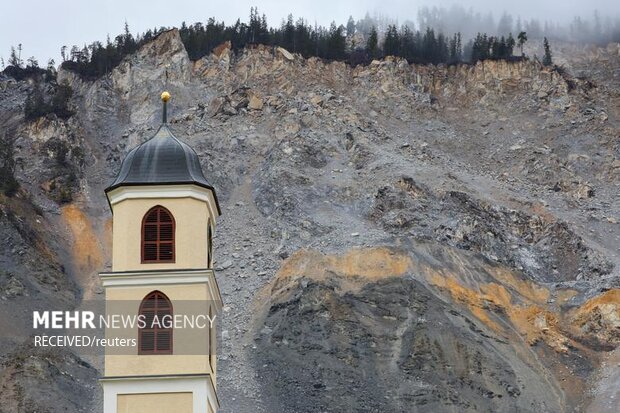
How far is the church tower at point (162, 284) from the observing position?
103 feet

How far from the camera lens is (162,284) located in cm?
3212

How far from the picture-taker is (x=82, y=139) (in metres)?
103

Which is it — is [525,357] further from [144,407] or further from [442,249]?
[144,407]

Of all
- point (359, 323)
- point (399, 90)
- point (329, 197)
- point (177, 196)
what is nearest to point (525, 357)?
point (359, 323)

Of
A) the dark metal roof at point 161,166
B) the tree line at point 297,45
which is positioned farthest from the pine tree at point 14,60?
the dark metal roof at point 161,166

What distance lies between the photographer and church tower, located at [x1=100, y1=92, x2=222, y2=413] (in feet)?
103

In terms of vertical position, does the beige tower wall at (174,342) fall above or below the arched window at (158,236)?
below

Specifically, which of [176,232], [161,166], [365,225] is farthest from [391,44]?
[176,232]

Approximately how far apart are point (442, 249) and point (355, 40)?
44221 mm

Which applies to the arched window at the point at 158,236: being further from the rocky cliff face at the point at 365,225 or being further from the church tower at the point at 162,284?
the rocky cliff face at the point at 365,225

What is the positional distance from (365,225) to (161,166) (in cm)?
5558

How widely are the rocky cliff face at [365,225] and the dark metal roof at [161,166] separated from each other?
122 ft

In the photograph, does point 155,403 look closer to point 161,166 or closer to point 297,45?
point 161,166

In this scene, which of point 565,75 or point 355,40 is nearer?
point 565,75
